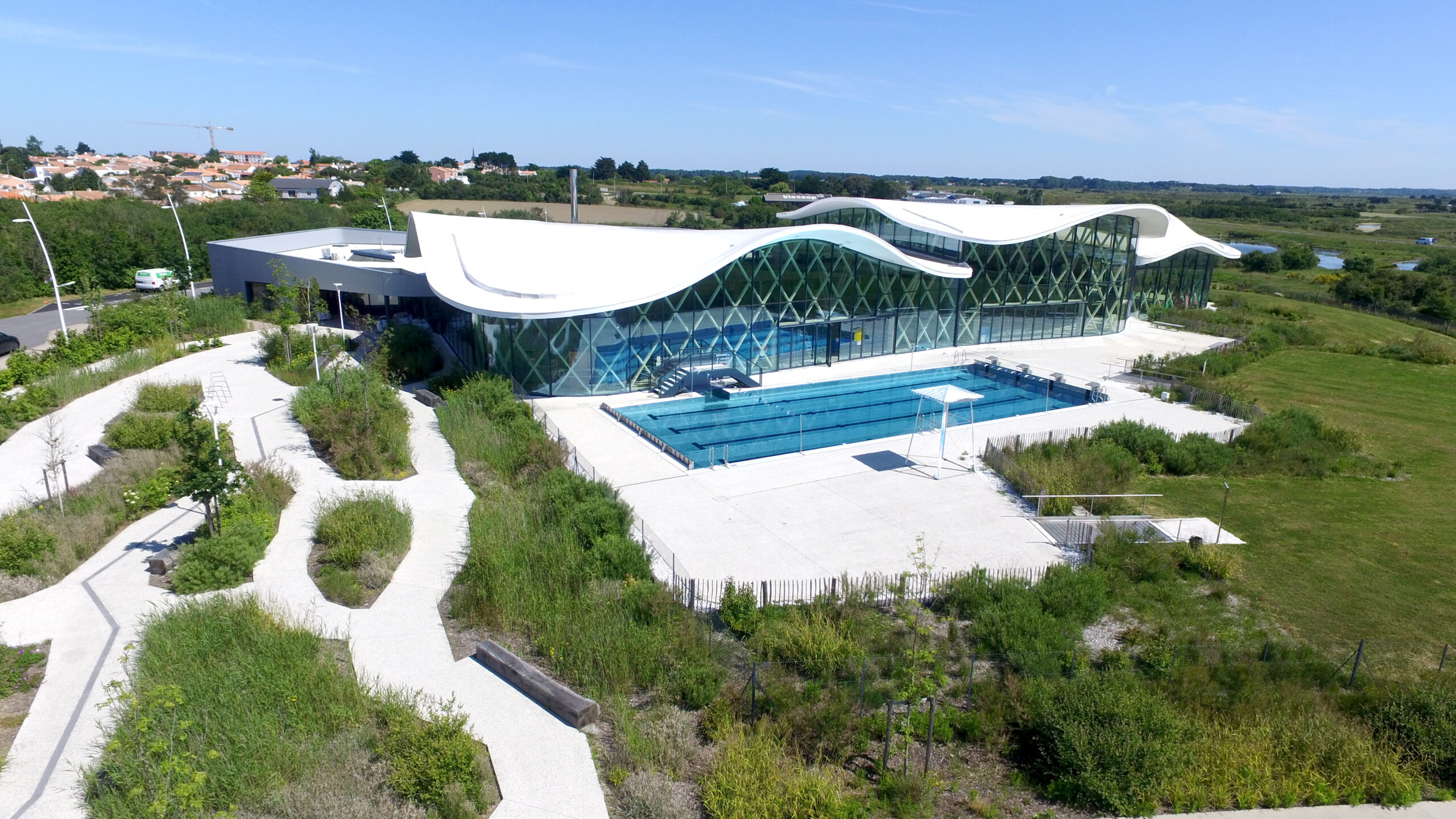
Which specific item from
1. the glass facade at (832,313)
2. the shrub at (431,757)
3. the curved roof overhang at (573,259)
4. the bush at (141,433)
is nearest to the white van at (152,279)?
the curved roof overhang at (573,259)

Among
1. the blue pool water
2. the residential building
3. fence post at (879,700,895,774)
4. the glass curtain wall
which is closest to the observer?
fence post at (879,700,895,774)

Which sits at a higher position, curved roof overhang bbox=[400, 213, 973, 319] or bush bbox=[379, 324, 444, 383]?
A: curved roof overhang bbox=[400, 213, 973, 319]

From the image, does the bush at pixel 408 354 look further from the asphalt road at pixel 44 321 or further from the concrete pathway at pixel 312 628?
the asphalt road at pixel 44 321

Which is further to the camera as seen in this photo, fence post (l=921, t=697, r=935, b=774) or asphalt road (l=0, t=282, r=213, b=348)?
asphalt road (l=0, t=282, r=213, b=348)

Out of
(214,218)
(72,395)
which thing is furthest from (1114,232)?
(214,218)

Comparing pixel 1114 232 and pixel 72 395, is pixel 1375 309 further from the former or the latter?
pixel 72 395

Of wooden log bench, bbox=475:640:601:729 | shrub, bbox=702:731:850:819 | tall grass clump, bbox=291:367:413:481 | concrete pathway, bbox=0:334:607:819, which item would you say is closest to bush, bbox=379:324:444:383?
tall grass clump, bbox=291:367:413:481

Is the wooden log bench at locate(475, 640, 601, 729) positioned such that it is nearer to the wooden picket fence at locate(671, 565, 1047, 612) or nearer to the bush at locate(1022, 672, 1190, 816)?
the wooden picket fence at locate(671, 565, 1047, 612)
